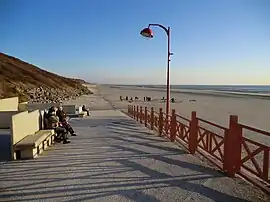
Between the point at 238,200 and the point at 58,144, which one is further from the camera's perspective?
the point at 58,144

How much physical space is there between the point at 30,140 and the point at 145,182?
11.4ft

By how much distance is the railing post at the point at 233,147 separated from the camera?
5531mm

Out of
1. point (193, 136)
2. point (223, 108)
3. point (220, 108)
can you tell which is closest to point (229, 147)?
point (193, 136)

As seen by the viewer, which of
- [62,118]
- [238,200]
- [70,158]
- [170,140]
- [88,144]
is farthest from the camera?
[62,118]

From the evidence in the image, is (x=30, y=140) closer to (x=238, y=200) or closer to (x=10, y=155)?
(x=10, y=155)

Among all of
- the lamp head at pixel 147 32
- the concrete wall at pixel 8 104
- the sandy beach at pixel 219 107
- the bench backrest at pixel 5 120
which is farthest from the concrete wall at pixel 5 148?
the sandy beach at pixel 219 107

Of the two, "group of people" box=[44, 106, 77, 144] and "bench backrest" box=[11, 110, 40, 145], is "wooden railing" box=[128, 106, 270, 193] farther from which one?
"bench backrest" box=[11, 110, 40, 145]

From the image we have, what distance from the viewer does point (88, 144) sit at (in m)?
9.06

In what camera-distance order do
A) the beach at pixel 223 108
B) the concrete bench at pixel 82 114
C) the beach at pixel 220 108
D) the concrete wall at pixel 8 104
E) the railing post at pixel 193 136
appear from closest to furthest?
the railing post at pixel 193 136 < the beach at pixel 220 108 < the concrete wall at pixel 8 104 < the beach at pixel 223 108 < the concrete bench at pixel 82 114

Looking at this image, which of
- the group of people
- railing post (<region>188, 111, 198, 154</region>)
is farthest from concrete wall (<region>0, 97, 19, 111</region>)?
railing post (<region>188, 111, 198, 154</region>)

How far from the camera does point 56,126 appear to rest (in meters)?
10.1

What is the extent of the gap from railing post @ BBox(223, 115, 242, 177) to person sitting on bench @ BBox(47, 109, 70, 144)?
5094 mm

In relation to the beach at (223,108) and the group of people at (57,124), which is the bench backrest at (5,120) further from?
the beach at (223,108)

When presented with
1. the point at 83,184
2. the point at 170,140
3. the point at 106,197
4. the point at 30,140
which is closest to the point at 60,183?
the point at 83,184
